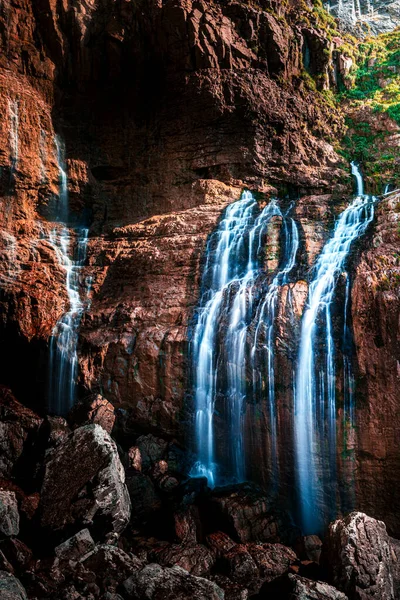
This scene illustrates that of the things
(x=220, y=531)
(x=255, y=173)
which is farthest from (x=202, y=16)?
(x=220, y=531)

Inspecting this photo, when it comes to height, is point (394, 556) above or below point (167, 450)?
below

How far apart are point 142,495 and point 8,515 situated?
3668 mm

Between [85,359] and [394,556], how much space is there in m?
11.3

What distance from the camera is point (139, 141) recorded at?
2302cm

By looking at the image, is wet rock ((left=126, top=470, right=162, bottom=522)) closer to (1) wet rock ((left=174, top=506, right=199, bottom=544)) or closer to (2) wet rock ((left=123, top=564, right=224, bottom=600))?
(1) wet rock ((left=174, top=506, right=199, bottom=544))

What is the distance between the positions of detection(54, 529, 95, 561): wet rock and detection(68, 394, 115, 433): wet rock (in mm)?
4388

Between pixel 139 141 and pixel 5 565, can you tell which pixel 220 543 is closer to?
pixel 5 565

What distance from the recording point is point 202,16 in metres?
21.1

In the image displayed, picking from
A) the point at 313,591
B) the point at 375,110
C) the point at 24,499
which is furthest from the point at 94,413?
the point at 375,110

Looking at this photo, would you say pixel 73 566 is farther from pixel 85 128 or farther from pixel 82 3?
pixel 82 3

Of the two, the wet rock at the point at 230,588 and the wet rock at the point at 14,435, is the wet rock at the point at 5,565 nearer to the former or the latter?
the wet rock at the point at 14,435

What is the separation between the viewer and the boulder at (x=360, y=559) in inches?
366

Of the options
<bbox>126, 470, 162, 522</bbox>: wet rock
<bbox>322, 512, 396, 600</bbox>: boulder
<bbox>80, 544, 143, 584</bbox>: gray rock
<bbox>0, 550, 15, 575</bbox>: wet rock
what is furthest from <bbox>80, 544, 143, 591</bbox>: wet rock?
<bbox>322, 512, 396, 600</bbox>: boulder

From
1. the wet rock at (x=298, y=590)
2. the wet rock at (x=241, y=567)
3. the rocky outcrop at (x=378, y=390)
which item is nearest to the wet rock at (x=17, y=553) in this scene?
the wet rock at (x=241, y=567)
